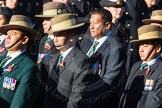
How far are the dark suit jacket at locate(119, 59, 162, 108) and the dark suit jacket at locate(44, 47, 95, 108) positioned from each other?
2.84 ft

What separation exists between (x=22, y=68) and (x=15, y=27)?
0.64 meters

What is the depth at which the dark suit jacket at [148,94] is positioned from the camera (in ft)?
22.5

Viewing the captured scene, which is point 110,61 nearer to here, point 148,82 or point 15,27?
point 148,82

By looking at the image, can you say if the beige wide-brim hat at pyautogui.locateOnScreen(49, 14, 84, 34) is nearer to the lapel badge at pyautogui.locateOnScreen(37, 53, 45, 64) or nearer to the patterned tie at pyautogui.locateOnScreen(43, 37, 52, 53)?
the lapel badge at pyautogui.locateOnScreen(37, 53, 45, 64)

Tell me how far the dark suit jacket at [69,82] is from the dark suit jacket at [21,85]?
1.25 ft

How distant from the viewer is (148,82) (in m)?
7.13

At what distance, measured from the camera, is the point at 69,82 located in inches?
265

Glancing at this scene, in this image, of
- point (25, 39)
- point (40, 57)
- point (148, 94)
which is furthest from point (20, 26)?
point (148, 94)

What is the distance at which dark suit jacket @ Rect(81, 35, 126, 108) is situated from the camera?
7.37m

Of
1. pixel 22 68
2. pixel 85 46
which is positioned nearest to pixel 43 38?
pixel 85 46

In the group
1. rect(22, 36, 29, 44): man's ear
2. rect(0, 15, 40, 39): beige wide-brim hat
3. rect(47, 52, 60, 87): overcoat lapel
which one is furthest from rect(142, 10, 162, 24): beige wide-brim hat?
rect(22, 36, 29, 44): man's ear

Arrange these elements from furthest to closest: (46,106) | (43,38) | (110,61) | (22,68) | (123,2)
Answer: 1. (123,2)
2. (43,38)
3. (110,61)
4. (46,106)
5. (22,68)

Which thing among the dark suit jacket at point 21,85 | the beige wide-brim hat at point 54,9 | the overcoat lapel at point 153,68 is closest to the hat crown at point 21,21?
the dark suit jacket at point 21,85

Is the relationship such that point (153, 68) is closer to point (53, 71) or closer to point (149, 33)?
point (149, 33)
